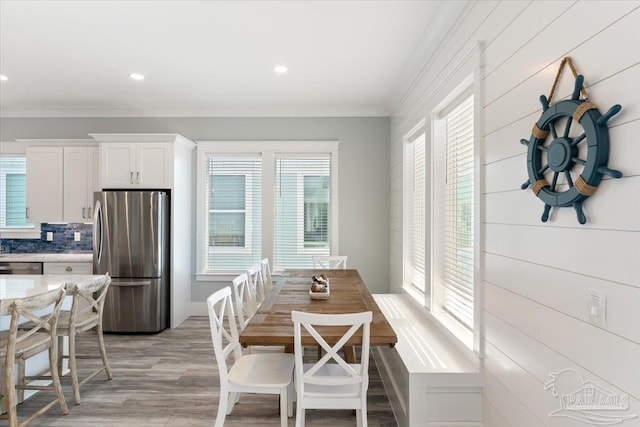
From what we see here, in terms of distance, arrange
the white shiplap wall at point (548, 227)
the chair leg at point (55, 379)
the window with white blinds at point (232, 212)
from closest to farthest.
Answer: the white shiplap wall at point (548, 227)
the chair leg at point (55, 379)
the window with white blinds at point (232, 212)

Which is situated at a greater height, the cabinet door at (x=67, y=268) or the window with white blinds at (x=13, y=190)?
the window with white blinds at (x=13, y=190)

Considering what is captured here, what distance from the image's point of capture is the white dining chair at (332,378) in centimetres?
175

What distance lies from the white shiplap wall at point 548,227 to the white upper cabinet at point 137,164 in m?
3.51

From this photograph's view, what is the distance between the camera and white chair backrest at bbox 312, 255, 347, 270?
439 cm

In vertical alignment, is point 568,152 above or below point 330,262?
above

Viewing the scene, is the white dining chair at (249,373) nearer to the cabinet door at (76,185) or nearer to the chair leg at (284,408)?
the chair leg at (284,408)

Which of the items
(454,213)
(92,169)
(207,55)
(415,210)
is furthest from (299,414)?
(92,169)

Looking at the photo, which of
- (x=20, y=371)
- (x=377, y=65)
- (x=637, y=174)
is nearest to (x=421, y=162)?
(x=377, y=65)

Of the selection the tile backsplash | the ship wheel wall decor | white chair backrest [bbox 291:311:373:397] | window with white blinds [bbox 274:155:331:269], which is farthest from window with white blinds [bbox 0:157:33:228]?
the ship wheel wall decor

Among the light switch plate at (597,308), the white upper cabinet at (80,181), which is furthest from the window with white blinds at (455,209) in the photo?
the white upper cabinet at (80,181)

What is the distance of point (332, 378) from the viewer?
1.89m

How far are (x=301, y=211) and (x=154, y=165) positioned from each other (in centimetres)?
200

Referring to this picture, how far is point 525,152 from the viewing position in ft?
4.97

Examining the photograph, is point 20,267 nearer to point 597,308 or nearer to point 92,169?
point 92,169
